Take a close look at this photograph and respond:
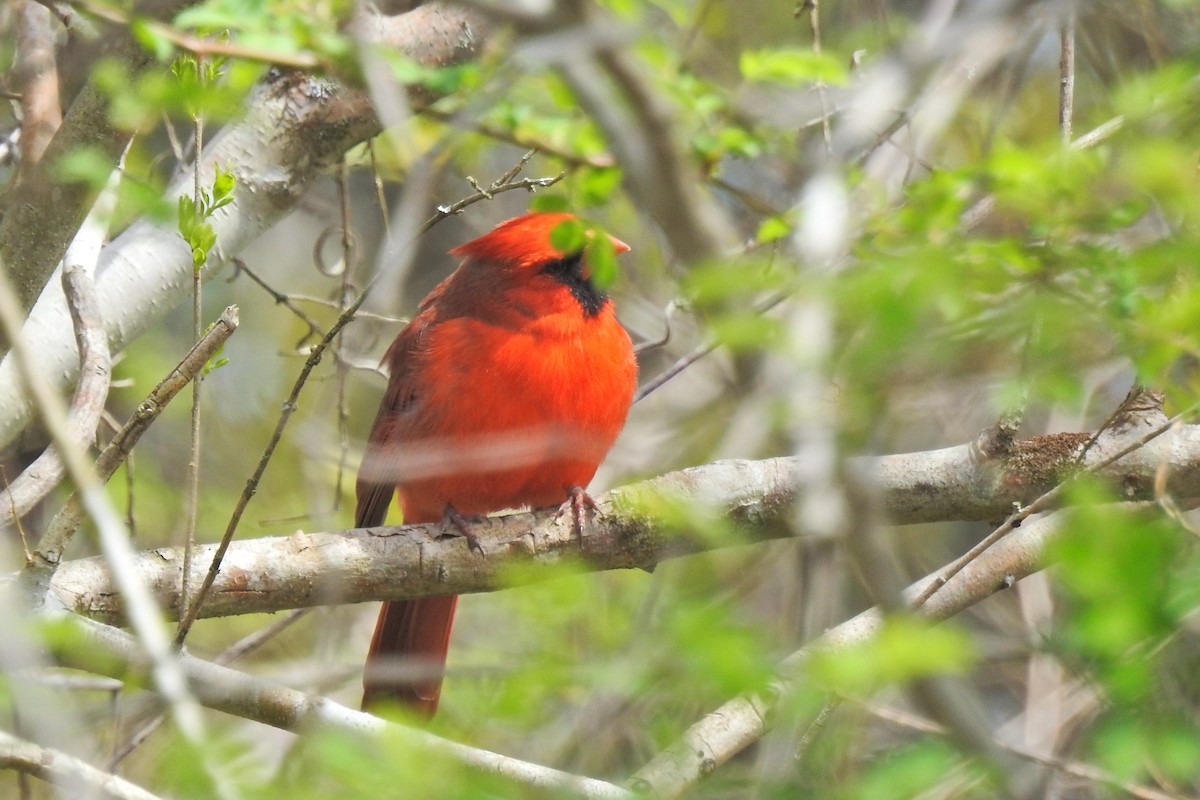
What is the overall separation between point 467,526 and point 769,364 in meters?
1.83

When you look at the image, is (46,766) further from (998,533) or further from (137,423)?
(998,533)

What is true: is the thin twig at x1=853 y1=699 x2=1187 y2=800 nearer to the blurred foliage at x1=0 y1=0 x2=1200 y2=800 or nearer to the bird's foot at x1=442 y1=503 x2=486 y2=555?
the blurred foliage at x1=0 y1=0 x2=1200 y2=800

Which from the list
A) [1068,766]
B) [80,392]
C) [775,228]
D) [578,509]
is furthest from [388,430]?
[1068,766]

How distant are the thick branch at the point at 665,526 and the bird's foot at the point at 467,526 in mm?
23

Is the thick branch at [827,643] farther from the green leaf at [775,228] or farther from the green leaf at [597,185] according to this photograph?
the green leaf at [597,185]

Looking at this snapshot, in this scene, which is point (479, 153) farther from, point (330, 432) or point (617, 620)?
point (617, 620)

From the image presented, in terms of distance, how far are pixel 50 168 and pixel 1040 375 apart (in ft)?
7.76

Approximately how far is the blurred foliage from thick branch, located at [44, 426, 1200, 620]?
13 cm

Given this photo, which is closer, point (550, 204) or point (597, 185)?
point (550, 204)

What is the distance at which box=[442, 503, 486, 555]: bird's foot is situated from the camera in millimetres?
3498

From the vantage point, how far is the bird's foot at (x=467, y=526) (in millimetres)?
3498

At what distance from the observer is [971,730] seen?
1.46m

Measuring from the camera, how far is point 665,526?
332 cm

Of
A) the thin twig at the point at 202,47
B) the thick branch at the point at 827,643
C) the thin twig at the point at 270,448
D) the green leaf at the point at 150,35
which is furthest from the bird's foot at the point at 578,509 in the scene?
the green leaf at the point at 150,35
